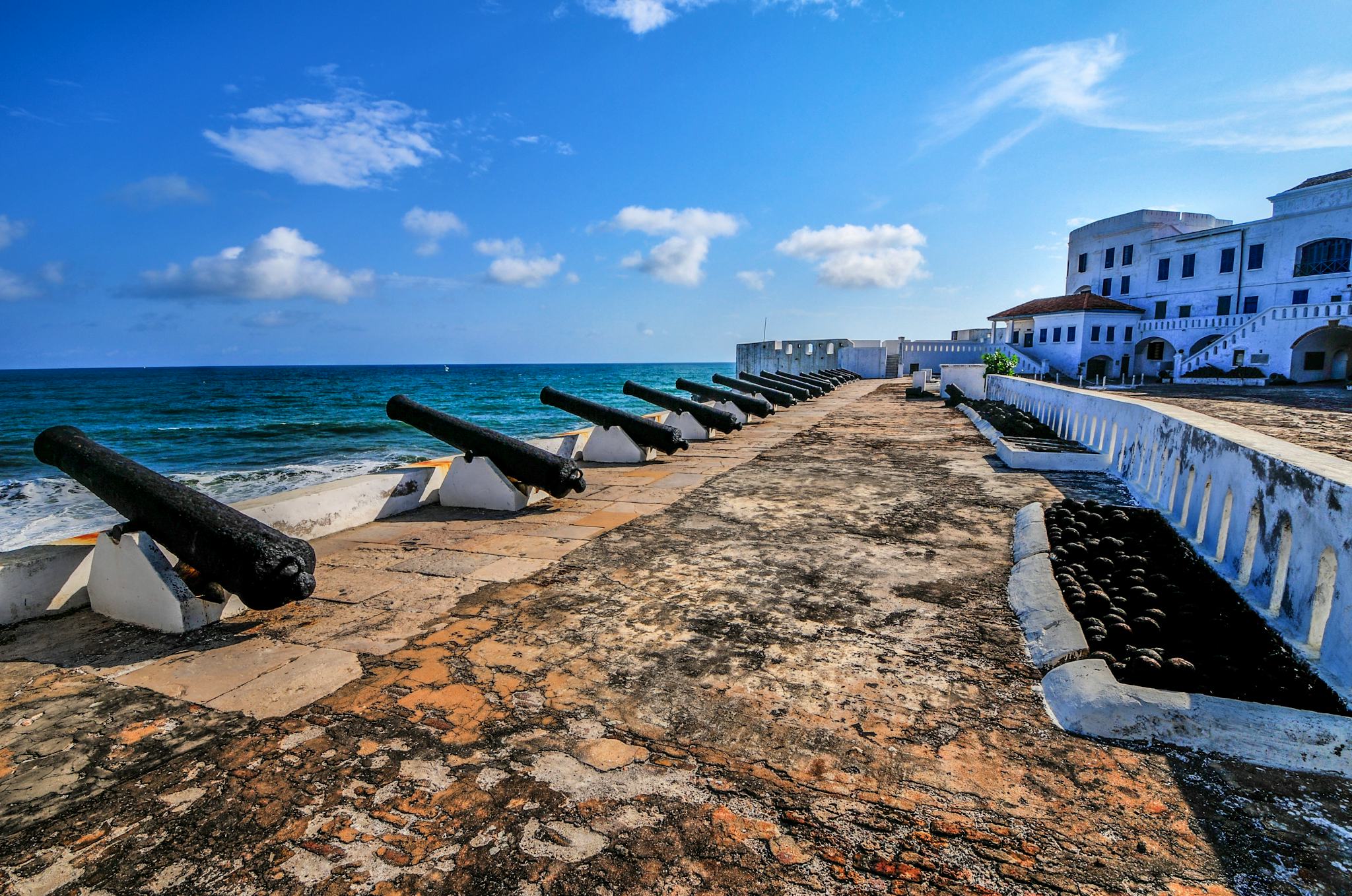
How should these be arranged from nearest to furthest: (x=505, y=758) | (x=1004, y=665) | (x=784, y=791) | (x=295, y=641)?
(x=784, y=791) < (x=505, y=758) < (x=1004, y=665) < (x=295, y=641)

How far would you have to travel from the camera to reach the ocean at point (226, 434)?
1348cm

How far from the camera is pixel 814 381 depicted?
27.1 m

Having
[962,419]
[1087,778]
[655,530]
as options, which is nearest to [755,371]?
[962,419]

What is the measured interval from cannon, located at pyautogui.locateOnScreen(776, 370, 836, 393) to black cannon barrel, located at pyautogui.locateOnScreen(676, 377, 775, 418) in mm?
10000

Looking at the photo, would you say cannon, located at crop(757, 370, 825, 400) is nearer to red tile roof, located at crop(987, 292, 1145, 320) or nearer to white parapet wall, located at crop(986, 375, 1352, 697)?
white parapet wall, located at crop(986, 375, 1352, 697)

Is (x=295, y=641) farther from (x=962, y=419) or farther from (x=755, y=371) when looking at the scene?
(x=755, y=371)

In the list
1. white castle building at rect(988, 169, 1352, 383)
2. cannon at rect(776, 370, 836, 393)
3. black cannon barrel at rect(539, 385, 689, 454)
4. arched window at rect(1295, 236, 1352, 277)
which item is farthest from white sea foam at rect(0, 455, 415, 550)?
arched window at rect(1295, 236, 1352, 277)

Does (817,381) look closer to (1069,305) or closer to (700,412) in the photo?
(700,412)

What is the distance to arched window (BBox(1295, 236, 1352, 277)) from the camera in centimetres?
3234

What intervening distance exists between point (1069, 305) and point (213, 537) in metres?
47.0

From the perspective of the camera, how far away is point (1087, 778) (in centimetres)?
213

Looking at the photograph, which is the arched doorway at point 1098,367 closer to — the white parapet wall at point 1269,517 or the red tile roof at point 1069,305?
the red tile roof at point 1069,305

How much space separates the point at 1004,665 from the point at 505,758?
2.21 metres

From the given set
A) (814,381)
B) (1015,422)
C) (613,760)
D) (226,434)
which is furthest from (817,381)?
(613,760)
